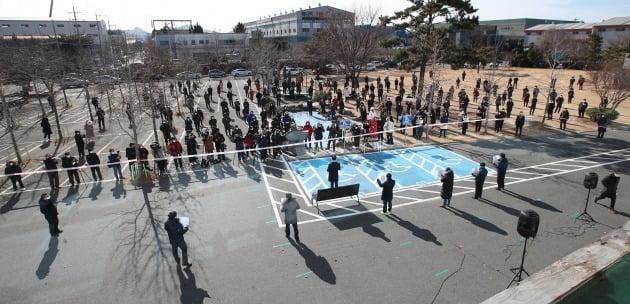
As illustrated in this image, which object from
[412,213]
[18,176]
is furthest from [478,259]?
[18,176]

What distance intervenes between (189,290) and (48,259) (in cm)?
402

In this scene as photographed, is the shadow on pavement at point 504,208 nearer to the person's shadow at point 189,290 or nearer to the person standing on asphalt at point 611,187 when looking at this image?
the person standing on asphalt at point 611,187

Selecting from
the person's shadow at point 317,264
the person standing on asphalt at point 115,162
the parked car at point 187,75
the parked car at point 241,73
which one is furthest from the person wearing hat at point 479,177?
the parked car at point 241,73

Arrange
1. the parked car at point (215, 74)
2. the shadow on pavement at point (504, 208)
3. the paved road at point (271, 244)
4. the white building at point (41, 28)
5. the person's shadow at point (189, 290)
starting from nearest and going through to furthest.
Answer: the person's shadow at point (189, 290) < the paved road at point (271, 244) < the shadow on pavement at point (504, 208) < the parked car at point (215, 74) < the white building at point (41, 28)

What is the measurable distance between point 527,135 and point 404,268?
1505 cm

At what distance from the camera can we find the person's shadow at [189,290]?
7305 mm

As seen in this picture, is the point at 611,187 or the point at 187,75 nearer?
the point at 611,187

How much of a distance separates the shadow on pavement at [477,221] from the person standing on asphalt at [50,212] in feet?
36.4

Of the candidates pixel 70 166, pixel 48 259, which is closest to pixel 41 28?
pixel 70 166

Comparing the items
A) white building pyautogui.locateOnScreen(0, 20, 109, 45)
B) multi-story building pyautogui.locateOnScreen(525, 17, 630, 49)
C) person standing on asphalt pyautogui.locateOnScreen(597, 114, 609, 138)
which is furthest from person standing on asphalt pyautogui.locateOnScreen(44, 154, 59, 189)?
multi-story building pyautogui.locateOnScreen(525, 17, 630, 49)

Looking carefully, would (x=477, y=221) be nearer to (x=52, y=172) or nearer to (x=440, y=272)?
(x=440, y=272)

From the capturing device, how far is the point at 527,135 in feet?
63.6

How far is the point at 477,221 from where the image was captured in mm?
10227

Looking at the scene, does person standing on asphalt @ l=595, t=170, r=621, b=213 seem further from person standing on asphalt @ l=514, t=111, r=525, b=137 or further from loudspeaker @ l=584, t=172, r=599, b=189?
person standing on asphalt @ l=514, t=111, r=525, b=137
